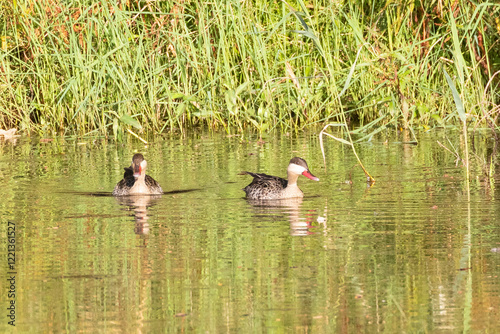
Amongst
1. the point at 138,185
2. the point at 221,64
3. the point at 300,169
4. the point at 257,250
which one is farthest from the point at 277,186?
the point at 221,64

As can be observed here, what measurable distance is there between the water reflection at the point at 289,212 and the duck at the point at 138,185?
44.5 inches

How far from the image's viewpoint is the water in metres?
5.05

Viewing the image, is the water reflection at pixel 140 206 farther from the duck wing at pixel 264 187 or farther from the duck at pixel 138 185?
Answer: the duck wing at pixel 264 187

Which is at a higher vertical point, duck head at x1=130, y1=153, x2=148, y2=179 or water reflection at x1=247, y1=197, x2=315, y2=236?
duck head at x1=130, y1=153, x2=148, y2=179

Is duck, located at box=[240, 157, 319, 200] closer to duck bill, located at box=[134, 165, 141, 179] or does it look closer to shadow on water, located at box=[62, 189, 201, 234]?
shadow on water, located at box=[62, 189, 201, 234]

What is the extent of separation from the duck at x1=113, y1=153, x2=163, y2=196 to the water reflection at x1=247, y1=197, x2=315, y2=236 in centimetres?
113

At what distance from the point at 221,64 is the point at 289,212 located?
5.79 meters

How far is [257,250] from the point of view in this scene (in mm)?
6504

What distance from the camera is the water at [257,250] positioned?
505 cm

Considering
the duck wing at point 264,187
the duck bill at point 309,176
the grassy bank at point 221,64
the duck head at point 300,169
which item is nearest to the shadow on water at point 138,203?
the duck wing at point 264,187

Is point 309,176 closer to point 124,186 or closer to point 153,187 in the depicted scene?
point 153,187

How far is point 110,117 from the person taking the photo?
1341 cm

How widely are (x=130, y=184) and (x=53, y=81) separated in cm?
464

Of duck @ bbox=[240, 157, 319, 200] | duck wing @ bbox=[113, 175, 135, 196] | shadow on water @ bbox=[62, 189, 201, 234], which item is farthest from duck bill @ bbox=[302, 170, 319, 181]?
duck wing @ bbox=[113, 175, 135, 196]
